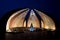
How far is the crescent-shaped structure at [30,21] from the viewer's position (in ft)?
6.43

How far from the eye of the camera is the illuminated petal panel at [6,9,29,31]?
194 centimetres

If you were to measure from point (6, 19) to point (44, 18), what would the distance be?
63 cm

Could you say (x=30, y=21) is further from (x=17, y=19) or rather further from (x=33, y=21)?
(x=17, y=19)

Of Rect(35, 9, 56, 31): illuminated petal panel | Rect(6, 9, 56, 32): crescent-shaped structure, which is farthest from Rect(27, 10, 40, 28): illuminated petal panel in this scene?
Rect(35, 9, 56, 31): illuminated petal panel

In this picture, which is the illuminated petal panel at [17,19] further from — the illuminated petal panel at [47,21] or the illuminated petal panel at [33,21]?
the illuminated petal panel at [47,21]

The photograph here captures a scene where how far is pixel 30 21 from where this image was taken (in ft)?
6.68

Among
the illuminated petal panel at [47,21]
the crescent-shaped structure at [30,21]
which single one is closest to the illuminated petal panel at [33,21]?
the crescent-shaped structure at [30,21]

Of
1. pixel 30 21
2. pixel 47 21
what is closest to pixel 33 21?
pixel 30 21

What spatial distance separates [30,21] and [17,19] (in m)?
0.22

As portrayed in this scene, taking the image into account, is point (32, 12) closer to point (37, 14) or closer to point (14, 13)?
point (37, 14)

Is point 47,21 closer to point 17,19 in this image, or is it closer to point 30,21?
point 30,21

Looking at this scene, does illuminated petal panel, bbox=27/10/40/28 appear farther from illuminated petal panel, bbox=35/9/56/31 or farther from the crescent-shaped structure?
illuminated petal panel, bbox=35/9/56/31

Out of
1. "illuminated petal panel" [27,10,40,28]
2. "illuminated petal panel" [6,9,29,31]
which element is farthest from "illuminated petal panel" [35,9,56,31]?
"illuminated petal panel" [6,9,29,31]

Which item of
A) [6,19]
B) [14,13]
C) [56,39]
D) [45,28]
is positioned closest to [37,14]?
[45,28]
